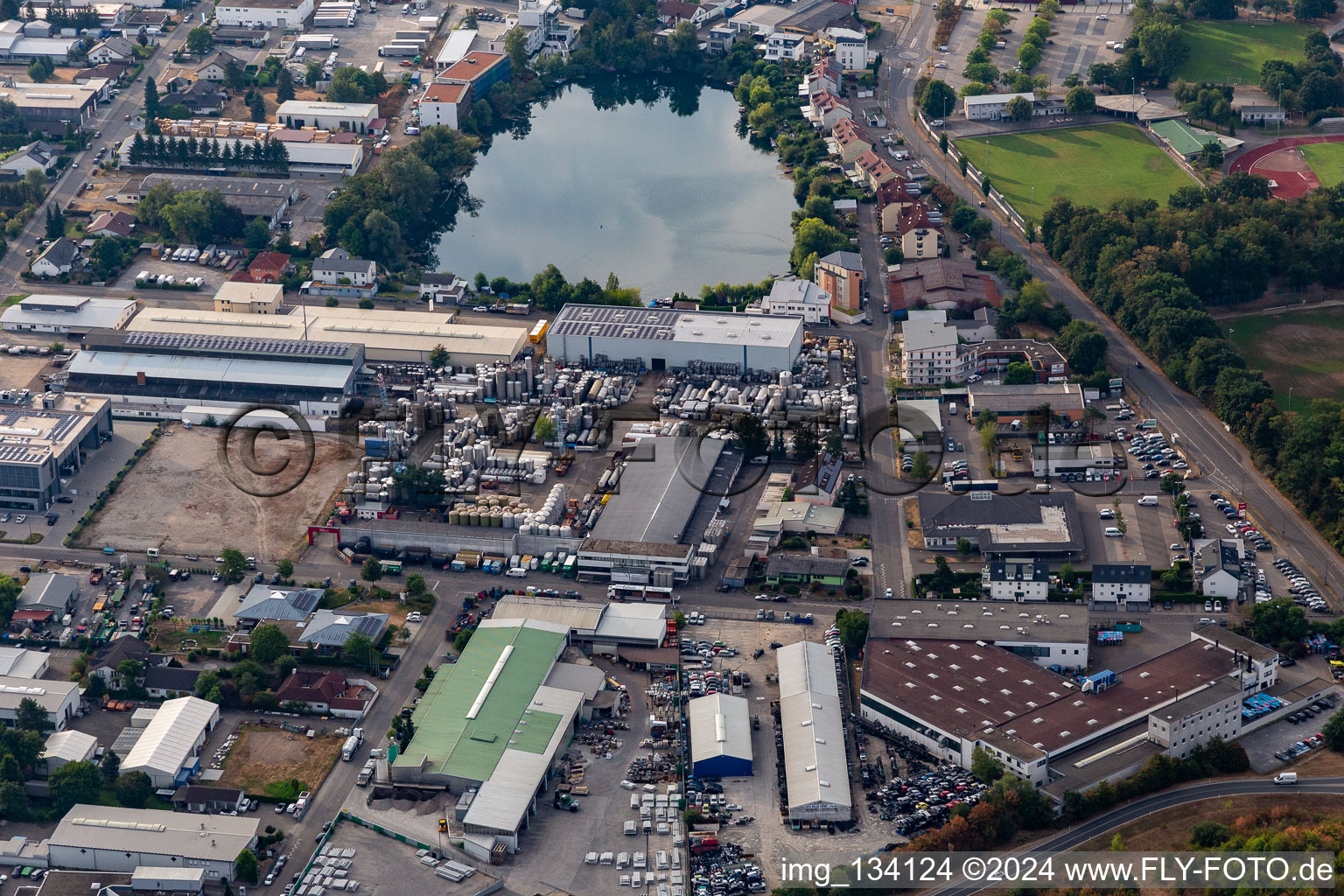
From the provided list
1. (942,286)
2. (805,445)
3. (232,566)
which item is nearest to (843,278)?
(942,286)

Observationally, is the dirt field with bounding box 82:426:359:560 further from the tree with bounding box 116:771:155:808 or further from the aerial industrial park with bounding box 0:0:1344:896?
the tree with bounding box 116:771:155:808

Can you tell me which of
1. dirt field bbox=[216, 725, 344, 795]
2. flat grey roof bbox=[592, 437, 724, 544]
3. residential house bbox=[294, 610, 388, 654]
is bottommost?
dirt field bbox=[216, 725, 344, 795]

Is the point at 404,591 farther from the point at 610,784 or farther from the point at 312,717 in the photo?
the point at 610,784

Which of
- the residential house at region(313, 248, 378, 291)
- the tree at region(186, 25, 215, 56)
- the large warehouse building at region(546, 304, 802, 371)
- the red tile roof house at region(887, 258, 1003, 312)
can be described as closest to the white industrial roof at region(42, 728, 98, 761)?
the large warehouse building at region(546, 304, 802, 371)

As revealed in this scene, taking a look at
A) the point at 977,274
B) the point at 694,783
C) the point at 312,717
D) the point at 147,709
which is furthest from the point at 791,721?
the point at 977,274

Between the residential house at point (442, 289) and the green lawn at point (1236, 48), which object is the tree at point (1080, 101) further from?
the residential house at point (442, 289)

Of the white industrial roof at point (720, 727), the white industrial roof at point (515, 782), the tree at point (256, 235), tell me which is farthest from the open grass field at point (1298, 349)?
the tree at point (256, 235)

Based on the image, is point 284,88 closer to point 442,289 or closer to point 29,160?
point 29,160
